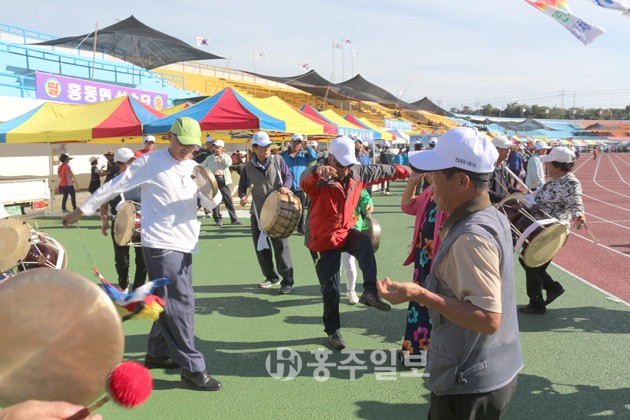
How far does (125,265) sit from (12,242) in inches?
86.8

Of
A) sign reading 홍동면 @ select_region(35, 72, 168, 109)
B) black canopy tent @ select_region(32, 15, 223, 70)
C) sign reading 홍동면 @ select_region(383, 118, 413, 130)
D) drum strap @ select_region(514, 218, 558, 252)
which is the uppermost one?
black canopy tent @ select_region(32, 15, 223, 70)

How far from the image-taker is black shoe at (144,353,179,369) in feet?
14.1

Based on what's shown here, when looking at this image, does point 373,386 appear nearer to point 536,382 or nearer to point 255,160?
point 536,382

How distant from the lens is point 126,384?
1.29 metres

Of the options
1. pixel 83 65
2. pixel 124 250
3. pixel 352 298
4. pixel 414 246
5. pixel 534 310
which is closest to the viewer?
pixel 414 246

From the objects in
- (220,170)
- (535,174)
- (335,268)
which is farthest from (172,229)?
(535,174)

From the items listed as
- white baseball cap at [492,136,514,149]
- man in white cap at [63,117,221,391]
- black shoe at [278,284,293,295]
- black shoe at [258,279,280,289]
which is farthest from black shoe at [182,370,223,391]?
white baseball cap at [492,136,514,149]

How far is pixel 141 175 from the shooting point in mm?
3900

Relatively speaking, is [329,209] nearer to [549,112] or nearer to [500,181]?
[500,181]

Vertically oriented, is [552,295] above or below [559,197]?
below

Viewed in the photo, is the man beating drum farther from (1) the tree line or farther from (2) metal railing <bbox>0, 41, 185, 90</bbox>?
(1) the tree line

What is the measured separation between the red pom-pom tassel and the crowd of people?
998mm

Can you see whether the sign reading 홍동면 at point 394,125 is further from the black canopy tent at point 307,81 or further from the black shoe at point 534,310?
the black shoe at point 534,310

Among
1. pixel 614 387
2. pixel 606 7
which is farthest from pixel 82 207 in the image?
pixel 606 7
